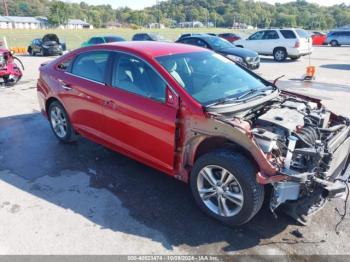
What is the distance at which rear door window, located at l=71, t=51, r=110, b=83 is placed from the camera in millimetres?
4312

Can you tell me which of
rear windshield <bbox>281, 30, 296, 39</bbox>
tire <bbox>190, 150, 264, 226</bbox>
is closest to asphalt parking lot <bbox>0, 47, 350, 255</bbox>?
tire <bbox>190, 150, 264, 226</bbox>

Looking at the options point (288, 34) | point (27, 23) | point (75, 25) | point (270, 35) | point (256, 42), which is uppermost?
point (288, 34)

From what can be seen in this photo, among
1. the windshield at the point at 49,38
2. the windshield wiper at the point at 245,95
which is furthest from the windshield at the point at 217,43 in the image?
the windshield at the point at 49,38

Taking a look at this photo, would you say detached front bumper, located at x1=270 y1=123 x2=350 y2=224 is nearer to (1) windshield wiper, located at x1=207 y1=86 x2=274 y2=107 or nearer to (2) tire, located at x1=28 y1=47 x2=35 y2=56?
(1) windshield wiper, located at x1=207 y1=86 x2=274 y2=107

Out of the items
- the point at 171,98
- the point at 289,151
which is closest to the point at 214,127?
the point at 171,98

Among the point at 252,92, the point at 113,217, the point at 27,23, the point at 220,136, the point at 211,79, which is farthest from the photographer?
the point at 27,23

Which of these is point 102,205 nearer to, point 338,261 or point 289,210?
point 289,210

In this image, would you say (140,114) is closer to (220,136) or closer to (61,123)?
(220,136)

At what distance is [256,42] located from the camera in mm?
18453

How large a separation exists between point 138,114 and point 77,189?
4.09 feet

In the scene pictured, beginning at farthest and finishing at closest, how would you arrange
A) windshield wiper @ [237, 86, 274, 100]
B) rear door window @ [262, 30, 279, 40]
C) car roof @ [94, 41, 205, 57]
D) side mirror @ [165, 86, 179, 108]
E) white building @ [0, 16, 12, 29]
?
white building @ [0, 16, 12, 29] → rear door window @ [262, 30, 279, 40] → car roof @ [94, 41, 205, 57] → windshield wiper @ [237, 86, 274, 100] → side mirror @ [165, 86, 179, 108]

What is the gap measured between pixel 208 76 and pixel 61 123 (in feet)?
9.00

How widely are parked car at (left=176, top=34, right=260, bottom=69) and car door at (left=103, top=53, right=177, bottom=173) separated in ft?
28.9

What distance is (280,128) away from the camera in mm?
3172
